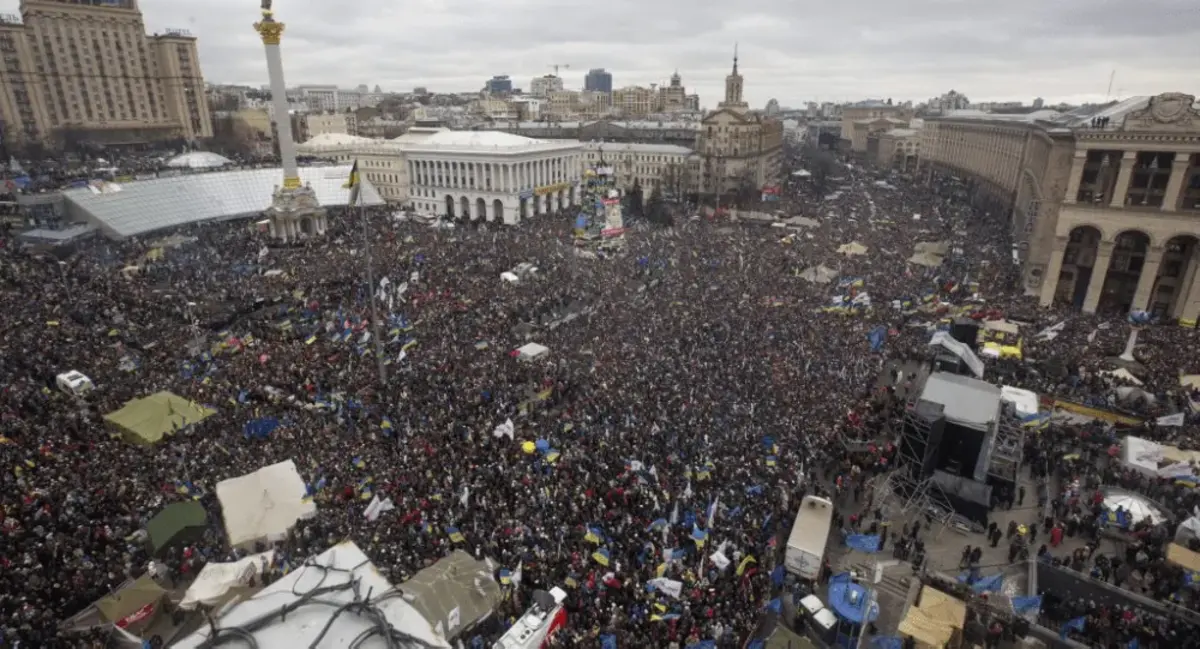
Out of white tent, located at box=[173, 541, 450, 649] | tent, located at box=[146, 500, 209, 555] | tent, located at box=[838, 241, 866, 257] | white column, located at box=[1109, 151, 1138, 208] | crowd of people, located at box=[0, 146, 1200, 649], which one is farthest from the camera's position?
tent, located at box=[838, 241, 866, 257]

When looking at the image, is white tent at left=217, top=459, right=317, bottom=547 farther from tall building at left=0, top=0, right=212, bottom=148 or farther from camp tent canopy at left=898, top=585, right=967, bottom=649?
tall building at left=0, top=0, right=212, bottom=148

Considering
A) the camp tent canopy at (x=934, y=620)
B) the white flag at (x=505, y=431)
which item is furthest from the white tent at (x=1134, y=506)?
the white flag at (x=505, y=431)

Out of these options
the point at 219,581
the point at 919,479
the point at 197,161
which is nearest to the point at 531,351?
the point at 219,581

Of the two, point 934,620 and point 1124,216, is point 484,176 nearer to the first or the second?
point 1124,216

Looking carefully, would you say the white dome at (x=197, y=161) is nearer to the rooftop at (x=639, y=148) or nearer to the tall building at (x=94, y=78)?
the tall building at (x=94, y=78)

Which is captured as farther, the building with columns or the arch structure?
the arch structure

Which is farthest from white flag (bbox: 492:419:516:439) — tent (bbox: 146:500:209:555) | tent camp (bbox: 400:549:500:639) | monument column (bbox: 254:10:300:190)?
monument column (bbox: 254:10:300:190)
